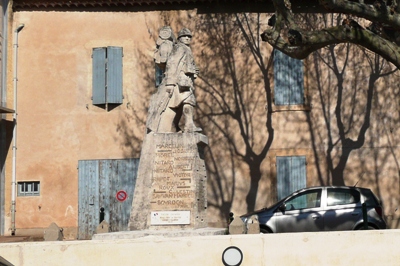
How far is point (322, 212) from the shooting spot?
1594 cm

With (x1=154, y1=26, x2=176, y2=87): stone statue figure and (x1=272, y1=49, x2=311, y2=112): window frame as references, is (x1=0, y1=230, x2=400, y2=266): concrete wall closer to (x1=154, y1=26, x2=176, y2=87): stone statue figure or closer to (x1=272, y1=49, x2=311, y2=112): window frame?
(x1=154, y1=26, x2=176, y2=87): stone statue figure

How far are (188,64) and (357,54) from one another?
9.02 metres

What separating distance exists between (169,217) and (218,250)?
258 centimetres

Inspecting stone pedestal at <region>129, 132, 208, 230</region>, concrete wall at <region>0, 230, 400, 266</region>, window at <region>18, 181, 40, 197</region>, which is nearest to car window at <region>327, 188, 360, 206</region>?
stone pedestal at <region>129, 132, 208, 230</region>

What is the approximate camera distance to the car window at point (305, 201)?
16141 millimetres

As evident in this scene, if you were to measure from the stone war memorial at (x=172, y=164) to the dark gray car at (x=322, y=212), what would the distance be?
4015 millimetres

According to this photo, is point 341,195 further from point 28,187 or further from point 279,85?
point 28,187

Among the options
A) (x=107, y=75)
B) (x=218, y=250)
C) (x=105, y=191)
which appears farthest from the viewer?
(x=107, y=75)

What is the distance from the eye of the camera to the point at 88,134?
67.5ft

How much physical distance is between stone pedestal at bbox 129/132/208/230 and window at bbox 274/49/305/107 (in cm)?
843

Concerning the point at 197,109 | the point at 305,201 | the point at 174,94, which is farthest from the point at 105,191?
the point at 174,94

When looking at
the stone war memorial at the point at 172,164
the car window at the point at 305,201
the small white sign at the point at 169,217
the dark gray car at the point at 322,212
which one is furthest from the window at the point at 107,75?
the small white sign at the point at 169,217

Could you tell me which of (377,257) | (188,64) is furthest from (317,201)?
(377,257)

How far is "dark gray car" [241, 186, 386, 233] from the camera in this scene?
15789 millimetres
